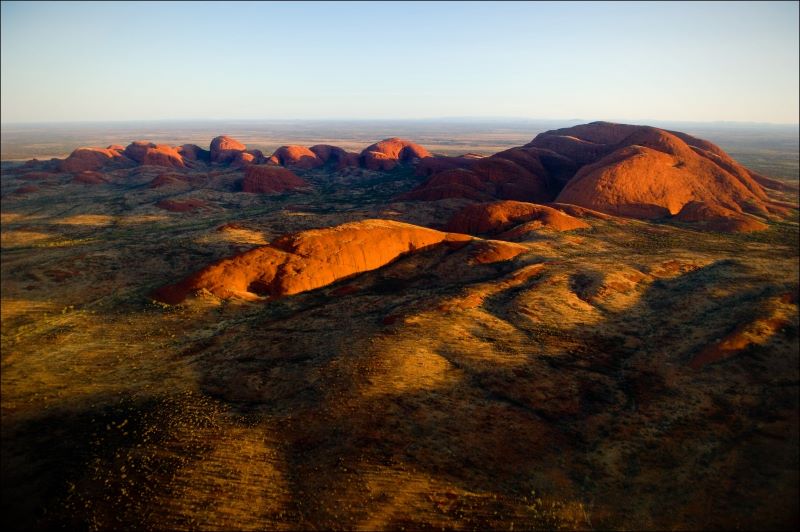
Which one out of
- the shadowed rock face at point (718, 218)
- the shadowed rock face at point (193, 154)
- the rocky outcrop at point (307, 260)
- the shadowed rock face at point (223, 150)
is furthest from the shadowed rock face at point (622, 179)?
the shadowed rock face at point (193, 154)

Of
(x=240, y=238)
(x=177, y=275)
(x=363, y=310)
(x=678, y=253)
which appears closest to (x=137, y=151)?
(x=240, y=238)

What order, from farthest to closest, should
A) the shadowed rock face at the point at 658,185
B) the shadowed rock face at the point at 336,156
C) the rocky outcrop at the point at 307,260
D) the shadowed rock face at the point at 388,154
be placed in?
the shadowed rock face at the point at 336,156 < the shadowed rock face at the point at 388,154 < the shadowed rock face at the point at 658,185 < the rocky outcrop at the point at 307,260

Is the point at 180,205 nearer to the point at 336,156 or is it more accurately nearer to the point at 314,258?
the point at 314,258

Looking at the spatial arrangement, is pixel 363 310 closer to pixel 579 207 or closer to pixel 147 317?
pixel 147 317

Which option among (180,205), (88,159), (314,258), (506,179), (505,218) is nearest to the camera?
(314,258)

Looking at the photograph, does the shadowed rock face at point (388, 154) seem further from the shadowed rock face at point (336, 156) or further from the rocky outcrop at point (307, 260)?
the rocky outcrop at point (307, 260)

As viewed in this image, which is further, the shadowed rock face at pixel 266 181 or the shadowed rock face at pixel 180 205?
the shadowed rock face at pixel 266 181

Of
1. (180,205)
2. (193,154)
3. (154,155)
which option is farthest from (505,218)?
(193,154)
